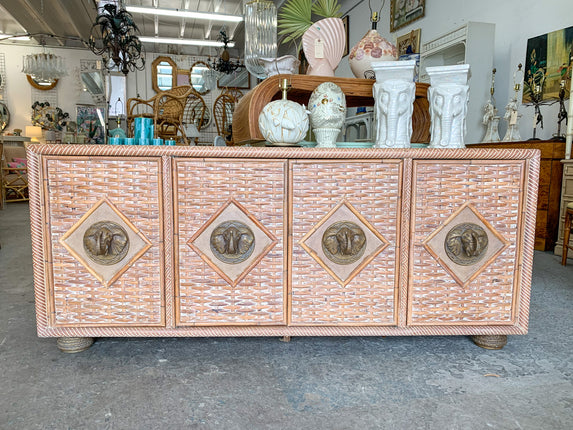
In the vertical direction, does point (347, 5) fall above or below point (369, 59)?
above

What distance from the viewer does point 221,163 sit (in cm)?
140

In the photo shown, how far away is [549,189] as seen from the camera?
3.49 meters

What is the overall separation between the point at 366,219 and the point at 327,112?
1.51 ft

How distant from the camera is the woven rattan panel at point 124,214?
53.7 inches

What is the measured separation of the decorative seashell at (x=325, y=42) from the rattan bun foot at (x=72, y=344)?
1471 millimetres

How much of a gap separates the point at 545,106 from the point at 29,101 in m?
12.0

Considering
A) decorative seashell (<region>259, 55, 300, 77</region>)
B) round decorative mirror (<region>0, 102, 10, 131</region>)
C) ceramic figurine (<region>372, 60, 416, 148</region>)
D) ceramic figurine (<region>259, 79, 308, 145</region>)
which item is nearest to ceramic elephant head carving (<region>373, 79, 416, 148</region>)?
ceramic figurine (<region>372, 60, 416, 148</region>)

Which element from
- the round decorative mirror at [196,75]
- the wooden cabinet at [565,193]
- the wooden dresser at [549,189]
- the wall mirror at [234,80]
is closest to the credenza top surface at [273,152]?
the wooden cabinet at [565,193]

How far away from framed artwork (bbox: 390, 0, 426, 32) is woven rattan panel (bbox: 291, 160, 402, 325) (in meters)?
4.74

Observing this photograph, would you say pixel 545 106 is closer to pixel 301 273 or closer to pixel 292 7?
pixel 292 7

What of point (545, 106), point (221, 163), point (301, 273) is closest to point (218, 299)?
point (301, 273)

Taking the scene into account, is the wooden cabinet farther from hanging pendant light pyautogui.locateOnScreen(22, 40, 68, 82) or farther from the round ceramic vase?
hanging pendant light pyautogui.locateOnScreen(22, 40, 68, 82)

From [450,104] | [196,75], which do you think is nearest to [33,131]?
[196,75]

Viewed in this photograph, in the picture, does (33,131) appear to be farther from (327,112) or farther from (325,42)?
(327,112)
